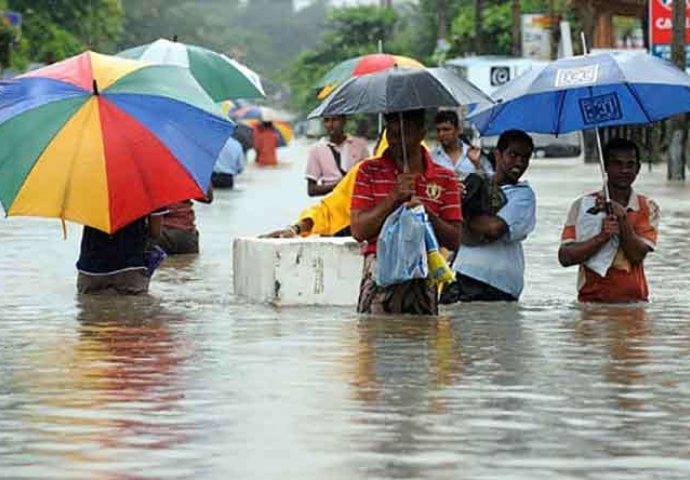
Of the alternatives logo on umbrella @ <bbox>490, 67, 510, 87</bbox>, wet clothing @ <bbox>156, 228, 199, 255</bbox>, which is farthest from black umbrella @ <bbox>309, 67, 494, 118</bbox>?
logo on umbrella @ <bbox>490, 67, 510, 87</bbox>

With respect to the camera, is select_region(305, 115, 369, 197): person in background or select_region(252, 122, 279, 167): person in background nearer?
select_region(305, 115, 369, 197): person in background

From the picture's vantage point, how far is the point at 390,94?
12.0 metres

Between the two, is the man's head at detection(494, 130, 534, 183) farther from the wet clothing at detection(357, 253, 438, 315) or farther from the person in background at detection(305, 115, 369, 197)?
the person in background at detection(305, 115, 369, 197)

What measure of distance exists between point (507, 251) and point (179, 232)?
6.88 m

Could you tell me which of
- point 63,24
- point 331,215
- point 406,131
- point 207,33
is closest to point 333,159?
point 331,215

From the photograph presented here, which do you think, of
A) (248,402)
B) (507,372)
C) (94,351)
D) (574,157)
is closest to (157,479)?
(248,402)

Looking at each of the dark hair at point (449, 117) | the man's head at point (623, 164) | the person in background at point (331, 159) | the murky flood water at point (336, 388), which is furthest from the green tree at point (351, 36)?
the man's head at point (623, 164)

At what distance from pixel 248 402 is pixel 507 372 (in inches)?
65.9

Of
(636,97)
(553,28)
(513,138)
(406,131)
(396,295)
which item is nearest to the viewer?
(406,131)

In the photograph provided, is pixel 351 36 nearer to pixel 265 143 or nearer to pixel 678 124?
pixel 265 143

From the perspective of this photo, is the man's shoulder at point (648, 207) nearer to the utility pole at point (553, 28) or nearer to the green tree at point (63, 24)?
A: the green tree at point (63, 24)

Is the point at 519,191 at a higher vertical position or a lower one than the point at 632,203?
higher

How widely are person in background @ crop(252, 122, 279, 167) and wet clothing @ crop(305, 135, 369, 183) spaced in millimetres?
38758

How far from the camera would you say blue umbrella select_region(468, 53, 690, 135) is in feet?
45.2
